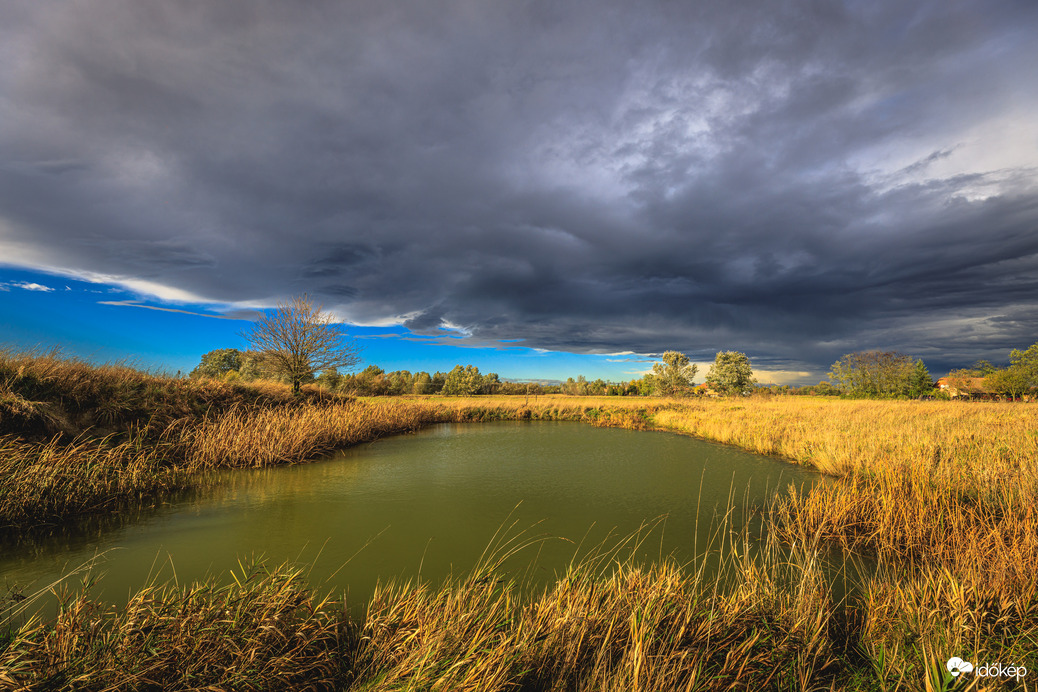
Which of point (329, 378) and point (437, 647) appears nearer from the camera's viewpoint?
point (437, 647)

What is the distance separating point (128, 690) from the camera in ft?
7.69

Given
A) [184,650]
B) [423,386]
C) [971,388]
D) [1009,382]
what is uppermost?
[1009,382]

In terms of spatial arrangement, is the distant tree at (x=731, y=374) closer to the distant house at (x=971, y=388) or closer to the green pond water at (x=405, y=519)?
the distant house at (x=971, y=388)

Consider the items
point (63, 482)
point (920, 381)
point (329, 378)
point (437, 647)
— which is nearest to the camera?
point (437, 647)

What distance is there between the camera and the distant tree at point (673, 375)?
52.5m

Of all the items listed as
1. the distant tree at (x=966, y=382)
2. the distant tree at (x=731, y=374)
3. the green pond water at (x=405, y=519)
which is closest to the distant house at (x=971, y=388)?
the distant tree at (x=966, y=382)

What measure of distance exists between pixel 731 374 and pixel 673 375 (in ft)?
24.6

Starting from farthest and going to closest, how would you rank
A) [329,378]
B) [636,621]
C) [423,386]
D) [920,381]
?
1. [423,386]
2. [920,381]
3. [329,378]
4. [636,621]

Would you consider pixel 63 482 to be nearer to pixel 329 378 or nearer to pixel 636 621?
pixel 636 621

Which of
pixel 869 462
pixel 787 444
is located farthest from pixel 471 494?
pixel 787 444

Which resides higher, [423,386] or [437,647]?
[423,386]

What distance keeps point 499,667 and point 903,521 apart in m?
7.35

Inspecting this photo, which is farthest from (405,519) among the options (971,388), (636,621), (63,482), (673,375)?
(971,388)

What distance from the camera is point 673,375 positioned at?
5284 centimetres
